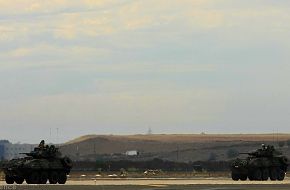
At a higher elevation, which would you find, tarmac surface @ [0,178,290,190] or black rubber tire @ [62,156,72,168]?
black rubber tire @ [62,156,72,168]

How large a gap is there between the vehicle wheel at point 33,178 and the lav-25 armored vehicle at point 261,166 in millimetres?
19672

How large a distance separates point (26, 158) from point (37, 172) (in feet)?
5.96

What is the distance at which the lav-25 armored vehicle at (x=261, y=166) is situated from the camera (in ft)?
257

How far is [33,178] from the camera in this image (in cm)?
6869

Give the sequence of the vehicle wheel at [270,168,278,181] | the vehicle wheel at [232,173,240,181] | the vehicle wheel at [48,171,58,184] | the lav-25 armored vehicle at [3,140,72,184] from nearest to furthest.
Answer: the lav-25 armored vehicle at [3,140,72,184], the vehicle wheel at [48,171,58,184], the vehicle wheel at [270,168,278,181], the vehicle wheel at [232,173,240,181]

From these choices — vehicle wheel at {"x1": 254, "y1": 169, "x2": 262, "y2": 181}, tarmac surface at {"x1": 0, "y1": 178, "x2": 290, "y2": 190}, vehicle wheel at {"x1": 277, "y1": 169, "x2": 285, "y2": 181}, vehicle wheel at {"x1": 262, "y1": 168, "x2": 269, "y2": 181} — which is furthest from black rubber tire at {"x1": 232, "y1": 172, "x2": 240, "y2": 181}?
tarmac surface at {"x1": 0, "y1": 178, "x2": 290, "y2": 190}

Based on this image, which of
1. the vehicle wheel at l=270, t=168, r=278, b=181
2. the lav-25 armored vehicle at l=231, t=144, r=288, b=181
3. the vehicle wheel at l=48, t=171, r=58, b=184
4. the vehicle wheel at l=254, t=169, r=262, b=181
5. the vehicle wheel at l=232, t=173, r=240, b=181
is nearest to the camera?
the vehicle wheel at l=48, t=171, r=58, b=184

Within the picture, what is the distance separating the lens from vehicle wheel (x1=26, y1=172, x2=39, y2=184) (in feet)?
225

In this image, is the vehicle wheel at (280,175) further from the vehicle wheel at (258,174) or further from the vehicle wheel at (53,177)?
the vehicle wheel at (53,177)

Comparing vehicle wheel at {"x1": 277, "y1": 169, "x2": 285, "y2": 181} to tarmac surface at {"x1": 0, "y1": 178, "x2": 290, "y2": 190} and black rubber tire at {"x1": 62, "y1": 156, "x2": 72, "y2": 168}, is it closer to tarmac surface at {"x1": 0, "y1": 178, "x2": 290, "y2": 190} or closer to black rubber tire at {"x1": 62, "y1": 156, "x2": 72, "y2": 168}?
tarmac surface at {"x1": 0, "y1": 178, "x2": 290, "y2": 190}

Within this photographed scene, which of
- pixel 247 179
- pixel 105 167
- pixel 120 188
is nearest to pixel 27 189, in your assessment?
pixel 120 188

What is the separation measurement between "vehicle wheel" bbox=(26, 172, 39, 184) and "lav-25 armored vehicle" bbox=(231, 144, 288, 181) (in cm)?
1967

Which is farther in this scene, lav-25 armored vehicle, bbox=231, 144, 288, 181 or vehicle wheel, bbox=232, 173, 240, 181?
vehicle wheel, bbox=232, 173, 240, 181

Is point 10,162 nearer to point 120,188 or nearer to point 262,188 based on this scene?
point 120,188
